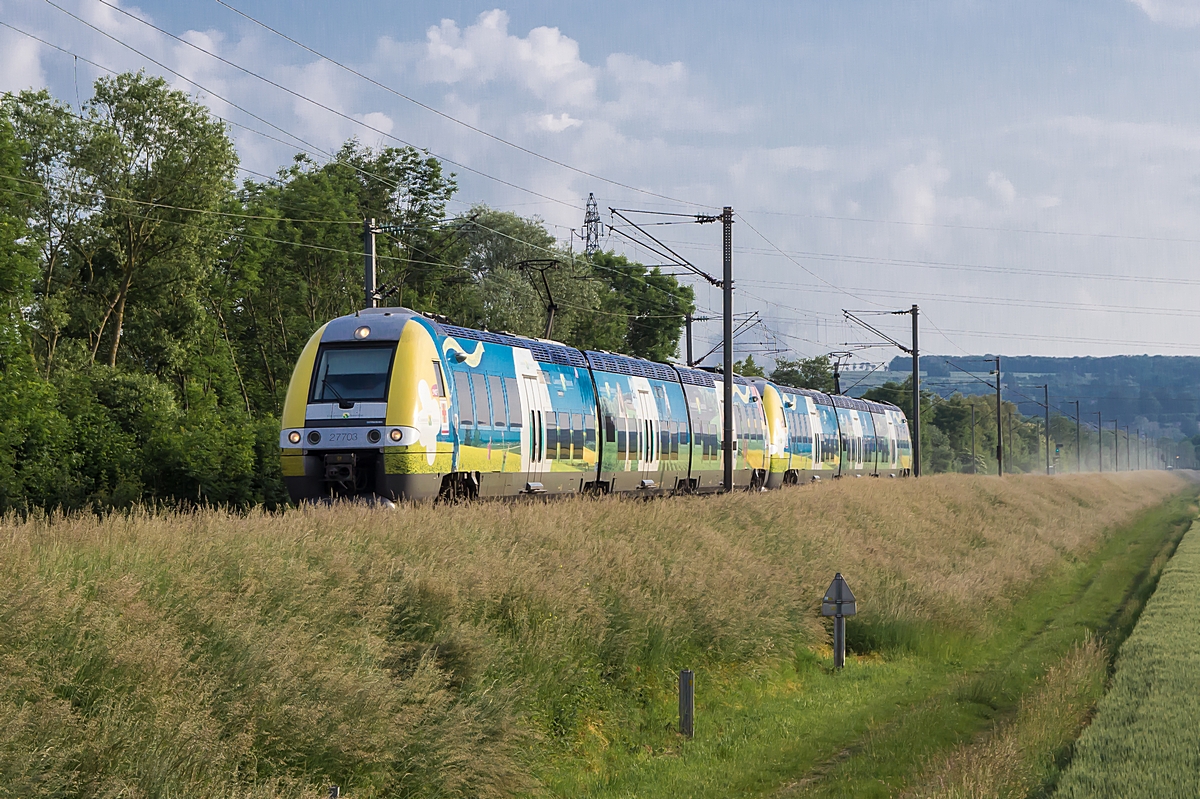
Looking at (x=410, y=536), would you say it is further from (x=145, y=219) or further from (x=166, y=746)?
(x=145, y=219)

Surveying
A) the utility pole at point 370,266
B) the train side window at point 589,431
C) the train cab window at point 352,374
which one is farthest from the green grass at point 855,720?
the utility pole at point 370,266

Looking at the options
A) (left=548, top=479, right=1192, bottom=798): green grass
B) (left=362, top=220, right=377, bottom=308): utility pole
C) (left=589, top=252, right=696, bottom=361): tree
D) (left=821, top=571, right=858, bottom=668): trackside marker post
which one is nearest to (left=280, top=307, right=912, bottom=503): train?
(left=362, top=220, right=377, bottom=308): utility pole

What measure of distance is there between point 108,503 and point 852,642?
17.5 m

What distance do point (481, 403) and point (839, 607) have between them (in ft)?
26.1

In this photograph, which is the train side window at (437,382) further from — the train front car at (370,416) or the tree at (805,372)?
the tree at (805,372)

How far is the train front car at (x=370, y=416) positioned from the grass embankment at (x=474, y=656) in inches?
118

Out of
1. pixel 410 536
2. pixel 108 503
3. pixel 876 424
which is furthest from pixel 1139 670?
pixel 876 424

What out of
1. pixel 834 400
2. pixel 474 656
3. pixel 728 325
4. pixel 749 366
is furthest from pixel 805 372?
pixel 474 656

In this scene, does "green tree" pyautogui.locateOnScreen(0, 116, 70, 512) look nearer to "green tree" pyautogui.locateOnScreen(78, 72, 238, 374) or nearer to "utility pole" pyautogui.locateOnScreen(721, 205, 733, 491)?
"green tree" pyautogui.locateOnScreen(78, 72, 238, 374)

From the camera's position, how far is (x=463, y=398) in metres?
22.3

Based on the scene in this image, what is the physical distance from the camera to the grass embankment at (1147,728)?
1099 cm

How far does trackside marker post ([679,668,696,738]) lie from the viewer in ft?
44.6

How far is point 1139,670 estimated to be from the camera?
18.3 meters

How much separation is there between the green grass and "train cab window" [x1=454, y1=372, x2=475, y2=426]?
7420 millimetres
